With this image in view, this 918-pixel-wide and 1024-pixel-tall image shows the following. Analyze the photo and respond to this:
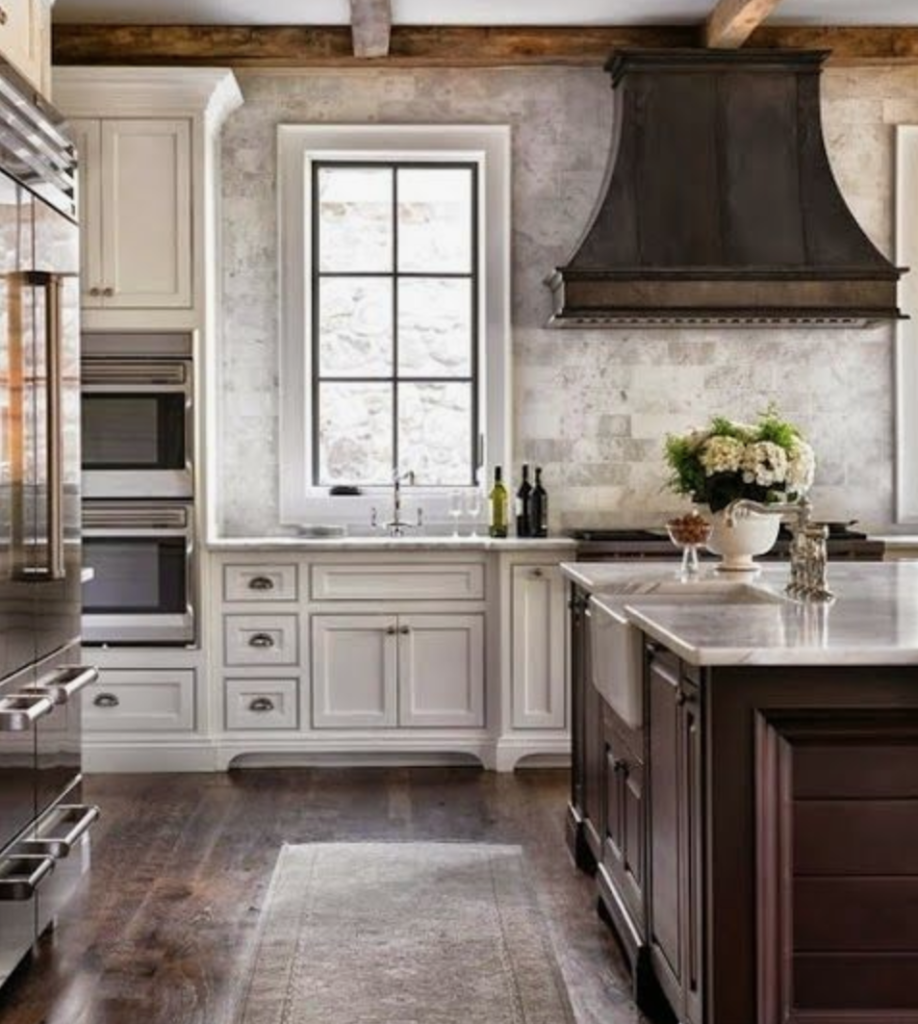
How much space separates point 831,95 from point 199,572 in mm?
3381

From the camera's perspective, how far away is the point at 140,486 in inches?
212

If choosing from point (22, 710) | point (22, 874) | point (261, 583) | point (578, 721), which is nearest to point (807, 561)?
point (578, 721)

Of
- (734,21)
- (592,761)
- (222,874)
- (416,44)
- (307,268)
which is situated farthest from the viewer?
(307,268)

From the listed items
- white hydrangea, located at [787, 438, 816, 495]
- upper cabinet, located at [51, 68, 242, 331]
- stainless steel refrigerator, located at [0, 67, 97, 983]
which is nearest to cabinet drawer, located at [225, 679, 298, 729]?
upper cabinet, located at [51, 68, 242, 331]

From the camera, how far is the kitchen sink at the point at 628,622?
2951 millimetres

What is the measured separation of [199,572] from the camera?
5.39 meters

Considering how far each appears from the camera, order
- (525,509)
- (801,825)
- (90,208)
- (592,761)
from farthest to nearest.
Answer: (525,509), (90,208), (592,761), (801,825)

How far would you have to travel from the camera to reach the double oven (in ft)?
17.5

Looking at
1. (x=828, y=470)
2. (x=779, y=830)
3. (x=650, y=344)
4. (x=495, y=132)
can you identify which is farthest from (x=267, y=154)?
(x=779, y=830)

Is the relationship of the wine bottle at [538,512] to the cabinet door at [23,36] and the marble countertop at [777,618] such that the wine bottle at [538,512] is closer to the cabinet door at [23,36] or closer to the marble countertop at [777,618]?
the marble countertop at [777,618]

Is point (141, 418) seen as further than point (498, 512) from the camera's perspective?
No

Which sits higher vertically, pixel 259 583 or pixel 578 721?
pixel 259 583

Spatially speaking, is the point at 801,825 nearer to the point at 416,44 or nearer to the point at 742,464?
the point at 742,464

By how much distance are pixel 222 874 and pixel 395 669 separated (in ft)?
5.18
